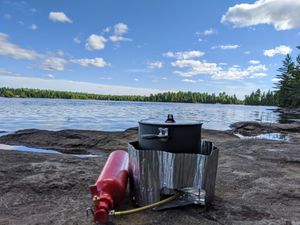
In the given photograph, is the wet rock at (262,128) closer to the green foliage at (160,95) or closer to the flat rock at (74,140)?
the flat rock at (74,140)

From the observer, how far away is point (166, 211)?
405cm

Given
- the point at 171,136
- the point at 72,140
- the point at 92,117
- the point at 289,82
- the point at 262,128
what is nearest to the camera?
the point at 171,136

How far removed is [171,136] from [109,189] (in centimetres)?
105

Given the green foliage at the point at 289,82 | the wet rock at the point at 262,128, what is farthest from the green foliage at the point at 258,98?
the wet rock at the point at 262,128

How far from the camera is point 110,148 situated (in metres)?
13.8

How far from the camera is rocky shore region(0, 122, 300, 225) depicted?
3.97 m

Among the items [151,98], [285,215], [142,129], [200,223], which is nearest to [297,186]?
[285,215]

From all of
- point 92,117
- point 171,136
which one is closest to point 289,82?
point 92,117

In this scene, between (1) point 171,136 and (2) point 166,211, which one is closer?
(2) point 166,211

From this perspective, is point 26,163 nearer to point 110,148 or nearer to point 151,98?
point 110,148

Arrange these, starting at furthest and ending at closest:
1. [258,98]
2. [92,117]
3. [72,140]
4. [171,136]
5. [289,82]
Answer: [258,98]
[289,82]
[92,117]
[72,140]
[171,136]

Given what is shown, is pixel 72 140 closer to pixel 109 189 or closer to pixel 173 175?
pixel 109 189

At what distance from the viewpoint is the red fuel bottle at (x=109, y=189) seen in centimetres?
369

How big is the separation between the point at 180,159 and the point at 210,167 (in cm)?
46
